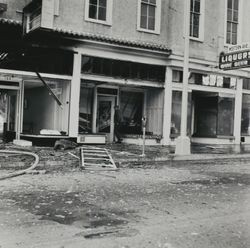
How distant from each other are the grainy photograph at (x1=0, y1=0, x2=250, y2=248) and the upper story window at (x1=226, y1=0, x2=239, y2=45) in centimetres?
6

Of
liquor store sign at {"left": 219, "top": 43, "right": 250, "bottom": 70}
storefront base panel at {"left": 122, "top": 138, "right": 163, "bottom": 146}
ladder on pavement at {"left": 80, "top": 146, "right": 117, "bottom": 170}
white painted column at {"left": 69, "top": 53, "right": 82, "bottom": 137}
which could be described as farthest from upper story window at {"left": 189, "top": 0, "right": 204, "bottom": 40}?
ladder on pavement at {"left": 80, "top": 146, "right": 117, "bottom": 170}

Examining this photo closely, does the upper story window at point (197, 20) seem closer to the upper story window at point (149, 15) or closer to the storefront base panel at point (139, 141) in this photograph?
the upper story window at point (149, 15)

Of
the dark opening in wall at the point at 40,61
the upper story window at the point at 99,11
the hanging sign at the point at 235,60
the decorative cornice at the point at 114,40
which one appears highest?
the upper story window at the point at 99,11

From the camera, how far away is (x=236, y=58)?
64.2 feet

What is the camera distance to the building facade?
17.7 meters

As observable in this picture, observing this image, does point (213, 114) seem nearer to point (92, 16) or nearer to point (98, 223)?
point (92, 16)

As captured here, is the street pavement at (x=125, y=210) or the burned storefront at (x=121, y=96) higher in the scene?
the burned storefront at (x=121, y=96)

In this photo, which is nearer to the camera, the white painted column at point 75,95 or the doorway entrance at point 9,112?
the white painted column at point 75,95

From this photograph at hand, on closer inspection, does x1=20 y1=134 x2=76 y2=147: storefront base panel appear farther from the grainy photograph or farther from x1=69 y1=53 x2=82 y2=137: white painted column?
x1=69 y1=53 x2=82 y2=137: white painted column

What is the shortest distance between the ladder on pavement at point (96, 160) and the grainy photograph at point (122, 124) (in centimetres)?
4

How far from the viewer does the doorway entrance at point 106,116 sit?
2128 cm

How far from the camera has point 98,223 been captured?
6.41m

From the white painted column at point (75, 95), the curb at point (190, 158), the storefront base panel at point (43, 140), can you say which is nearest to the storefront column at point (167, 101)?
the curb at point (190, 158)

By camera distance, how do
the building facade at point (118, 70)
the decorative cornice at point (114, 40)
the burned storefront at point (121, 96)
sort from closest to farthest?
the building facade at point (118, 70) → the decorative cornice at point (114, 40) → the burned storefront at point (121, 96)
